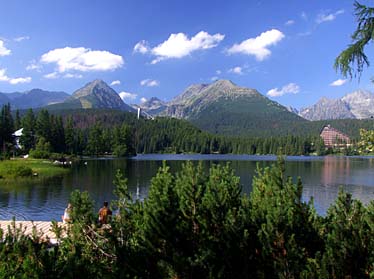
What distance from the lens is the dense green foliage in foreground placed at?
6.06m

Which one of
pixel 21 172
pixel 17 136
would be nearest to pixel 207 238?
pixel 21 172

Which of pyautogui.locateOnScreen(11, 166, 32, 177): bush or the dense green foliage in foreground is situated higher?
the dense green foliage in foreground

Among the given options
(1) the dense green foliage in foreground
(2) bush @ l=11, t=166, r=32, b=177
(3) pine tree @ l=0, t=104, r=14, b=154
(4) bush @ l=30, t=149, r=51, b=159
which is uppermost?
(3) pine tree @ l=0, t=104, r=14, b=154

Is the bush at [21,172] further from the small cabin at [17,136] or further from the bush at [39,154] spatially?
the small cabin at [17,136]

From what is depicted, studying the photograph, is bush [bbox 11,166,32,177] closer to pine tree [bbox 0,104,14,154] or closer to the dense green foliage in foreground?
pine tree [bbox 0,104,14,154]

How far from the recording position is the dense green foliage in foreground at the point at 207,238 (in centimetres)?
606

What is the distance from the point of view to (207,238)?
22.0 feet

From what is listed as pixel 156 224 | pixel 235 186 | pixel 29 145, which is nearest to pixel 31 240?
pixel 156 224

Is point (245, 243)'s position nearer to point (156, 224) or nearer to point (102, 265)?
point (156, 224)

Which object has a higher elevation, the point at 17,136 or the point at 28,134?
the point at 28,134

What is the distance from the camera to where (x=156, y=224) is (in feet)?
21.7

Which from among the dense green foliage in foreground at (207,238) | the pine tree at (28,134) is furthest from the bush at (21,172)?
the dense green foliage in foreground at (207,238)

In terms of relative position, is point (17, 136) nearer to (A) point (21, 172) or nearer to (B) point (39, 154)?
(B) point (39, 154)

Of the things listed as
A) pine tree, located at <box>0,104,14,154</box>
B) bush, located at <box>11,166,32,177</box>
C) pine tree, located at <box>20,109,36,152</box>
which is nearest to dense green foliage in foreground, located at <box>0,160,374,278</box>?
bush, located at <box>11,166,32,177</box>
